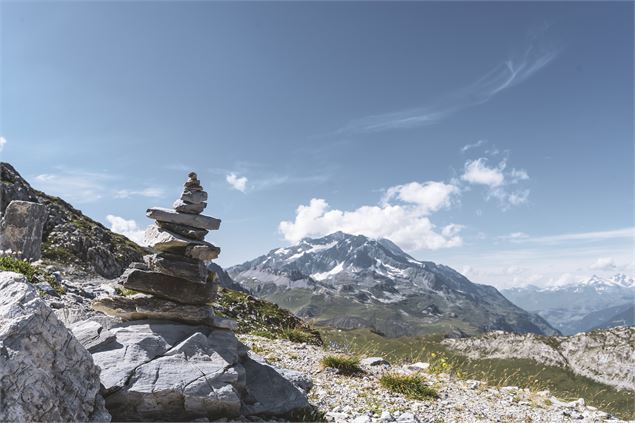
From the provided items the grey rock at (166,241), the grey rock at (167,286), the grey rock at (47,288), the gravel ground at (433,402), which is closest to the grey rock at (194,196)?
the grey rock at (166,241)

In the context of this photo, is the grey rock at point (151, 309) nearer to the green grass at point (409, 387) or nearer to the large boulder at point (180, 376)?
the large boulder at point (180, 376)

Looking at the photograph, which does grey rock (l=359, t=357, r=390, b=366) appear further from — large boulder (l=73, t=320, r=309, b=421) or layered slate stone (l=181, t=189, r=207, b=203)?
layered slate stone (l=181, t=189, r=207, b=203)

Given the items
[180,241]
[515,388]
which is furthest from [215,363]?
[515,388]

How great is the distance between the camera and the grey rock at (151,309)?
13391mm

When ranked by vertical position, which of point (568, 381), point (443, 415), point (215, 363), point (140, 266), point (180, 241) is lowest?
point (568, 381)

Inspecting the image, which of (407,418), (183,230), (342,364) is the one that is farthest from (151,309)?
(407,418)

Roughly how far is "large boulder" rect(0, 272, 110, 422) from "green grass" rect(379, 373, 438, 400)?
10.6 metres

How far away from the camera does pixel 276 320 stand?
38.4 m

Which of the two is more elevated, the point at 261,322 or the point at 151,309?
the point at 151,309

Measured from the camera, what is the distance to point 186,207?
14602mm

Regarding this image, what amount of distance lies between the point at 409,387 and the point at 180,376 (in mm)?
9499

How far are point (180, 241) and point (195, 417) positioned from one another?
5746mm

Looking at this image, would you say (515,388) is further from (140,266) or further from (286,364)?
(140,266)

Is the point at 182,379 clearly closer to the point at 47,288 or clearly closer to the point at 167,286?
the point at 167,286
